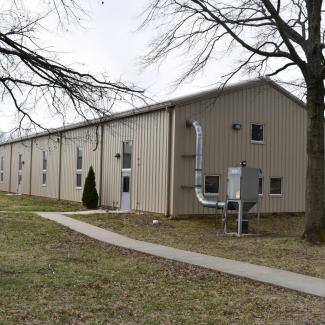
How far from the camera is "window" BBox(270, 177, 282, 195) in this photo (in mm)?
24484

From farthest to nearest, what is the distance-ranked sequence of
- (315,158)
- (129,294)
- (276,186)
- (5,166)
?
(5,166) < (276,186) < (315,158) < (129,294)

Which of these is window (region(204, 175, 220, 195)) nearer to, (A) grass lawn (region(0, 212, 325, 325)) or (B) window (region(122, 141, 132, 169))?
(B) window (region(122, 141, 132, 169))

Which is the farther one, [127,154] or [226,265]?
[127,154]

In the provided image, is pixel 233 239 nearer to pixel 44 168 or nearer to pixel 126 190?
pixel 126 190

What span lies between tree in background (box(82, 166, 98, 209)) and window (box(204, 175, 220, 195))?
240 inches

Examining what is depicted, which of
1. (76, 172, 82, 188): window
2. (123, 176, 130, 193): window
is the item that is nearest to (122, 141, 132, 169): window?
(123, 176, 130, 193): window

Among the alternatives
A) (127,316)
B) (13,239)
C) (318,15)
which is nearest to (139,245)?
(13,239)

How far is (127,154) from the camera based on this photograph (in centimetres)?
2445

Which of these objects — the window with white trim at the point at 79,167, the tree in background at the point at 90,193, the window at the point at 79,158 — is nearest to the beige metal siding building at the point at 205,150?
the tree in background at the point at 90,193

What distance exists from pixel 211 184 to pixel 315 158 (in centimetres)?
730

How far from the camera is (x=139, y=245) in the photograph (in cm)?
1416

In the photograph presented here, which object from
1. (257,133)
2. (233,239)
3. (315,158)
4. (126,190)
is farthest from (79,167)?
→ (315,158)

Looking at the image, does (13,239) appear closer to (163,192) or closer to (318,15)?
(163,192)

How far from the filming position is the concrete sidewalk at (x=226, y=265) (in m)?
9.34
